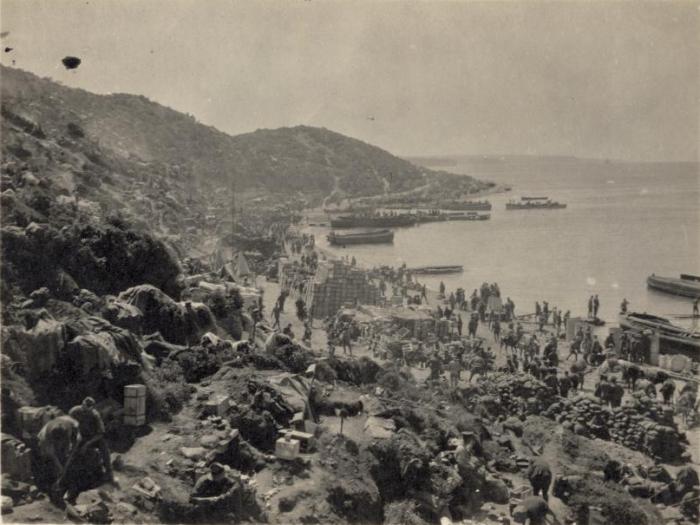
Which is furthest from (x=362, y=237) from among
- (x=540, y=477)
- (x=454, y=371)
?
(x=540, y=477)

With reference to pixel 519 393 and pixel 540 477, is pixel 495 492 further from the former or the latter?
pixel 519 393

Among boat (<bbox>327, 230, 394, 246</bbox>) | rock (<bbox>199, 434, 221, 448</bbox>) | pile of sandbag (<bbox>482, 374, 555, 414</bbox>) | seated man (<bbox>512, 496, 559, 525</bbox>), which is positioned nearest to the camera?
rock (<bbox>199, 434, 221, 448</bbox>)

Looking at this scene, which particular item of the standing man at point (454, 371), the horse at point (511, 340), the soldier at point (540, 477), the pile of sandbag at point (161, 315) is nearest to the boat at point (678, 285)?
the horse at point (511, 340)

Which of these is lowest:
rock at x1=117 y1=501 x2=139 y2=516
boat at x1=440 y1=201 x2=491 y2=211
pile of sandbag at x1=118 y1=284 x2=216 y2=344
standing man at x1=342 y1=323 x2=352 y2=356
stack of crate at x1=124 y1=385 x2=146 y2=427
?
standing man at x1=342 y1=323 x2=352 y2=356

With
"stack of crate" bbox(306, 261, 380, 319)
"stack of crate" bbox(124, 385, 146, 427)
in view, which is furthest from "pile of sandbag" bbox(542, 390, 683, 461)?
"stack of crate" bbox(306, 261, 380, 319)

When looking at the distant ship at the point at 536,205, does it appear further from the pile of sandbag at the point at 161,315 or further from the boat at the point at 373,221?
the pile of sandbag at the point at 161,315

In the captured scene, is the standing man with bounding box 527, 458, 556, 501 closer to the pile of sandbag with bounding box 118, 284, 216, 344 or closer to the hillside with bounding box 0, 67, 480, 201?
the pile of sandbag with bounding box 118, 284, 216, 344
